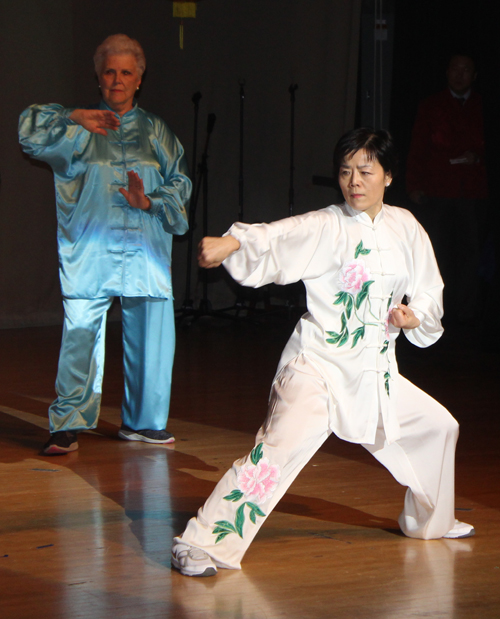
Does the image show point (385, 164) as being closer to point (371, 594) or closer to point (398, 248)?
point (398, 248)

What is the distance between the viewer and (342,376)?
2.19 metres

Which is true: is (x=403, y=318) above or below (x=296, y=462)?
above

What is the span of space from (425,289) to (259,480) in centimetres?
67

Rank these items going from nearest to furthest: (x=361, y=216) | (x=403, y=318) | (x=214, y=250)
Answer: (x=214, y=250) < (x=403, y=318) < (x=361, y=216)

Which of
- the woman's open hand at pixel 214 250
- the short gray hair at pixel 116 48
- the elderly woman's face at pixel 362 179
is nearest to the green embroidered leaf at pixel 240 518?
the woman's open hand at pixel 214 250

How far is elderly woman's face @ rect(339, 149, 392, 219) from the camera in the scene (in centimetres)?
218

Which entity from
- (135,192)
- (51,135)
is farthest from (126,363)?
(51,135)

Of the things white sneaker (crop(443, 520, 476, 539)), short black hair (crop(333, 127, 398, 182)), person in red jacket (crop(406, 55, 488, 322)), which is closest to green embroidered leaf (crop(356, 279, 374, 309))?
short black hair (crop(333, 127, 398, 182))

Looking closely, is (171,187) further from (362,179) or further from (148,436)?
(362,179)

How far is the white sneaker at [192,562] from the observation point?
2.03m

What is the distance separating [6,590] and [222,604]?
1.58 ft

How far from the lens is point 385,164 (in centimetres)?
220

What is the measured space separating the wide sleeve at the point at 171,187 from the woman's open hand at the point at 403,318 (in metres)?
1.24

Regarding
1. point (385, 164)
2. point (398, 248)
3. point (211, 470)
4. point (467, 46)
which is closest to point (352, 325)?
point (398, 248)
